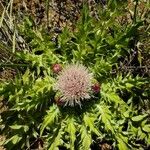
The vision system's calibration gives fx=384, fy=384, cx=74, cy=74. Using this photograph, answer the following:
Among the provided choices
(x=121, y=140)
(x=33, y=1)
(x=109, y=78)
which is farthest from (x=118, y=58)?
(x=33, y=1)

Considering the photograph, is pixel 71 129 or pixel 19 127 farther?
pixel 19 127

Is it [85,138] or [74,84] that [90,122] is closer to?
[85,138]

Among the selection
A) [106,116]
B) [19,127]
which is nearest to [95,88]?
[106,116]

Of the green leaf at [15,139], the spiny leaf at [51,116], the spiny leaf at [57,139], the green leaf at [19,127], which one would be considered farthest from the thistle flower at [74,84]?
the green leaf at [15,139]

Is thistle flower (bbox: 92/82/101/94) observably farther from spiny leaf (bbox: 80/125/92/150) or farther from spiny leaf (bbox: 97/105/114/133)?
spiny leaf (bbox: 80/125/92/150)

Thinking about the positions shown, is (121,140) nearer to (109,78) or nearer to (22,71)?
(109,78)

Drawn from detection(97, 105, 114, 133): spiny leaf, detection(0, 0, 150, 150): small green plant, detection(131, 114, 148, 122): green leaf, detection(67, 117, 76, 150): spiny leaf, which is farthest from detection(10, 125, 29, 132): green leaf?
detection(131, 114, 148, 122): green leaf

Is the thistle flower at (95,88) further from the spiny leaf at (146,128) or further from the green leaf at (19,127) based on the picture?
the green leaf at (19,127)
